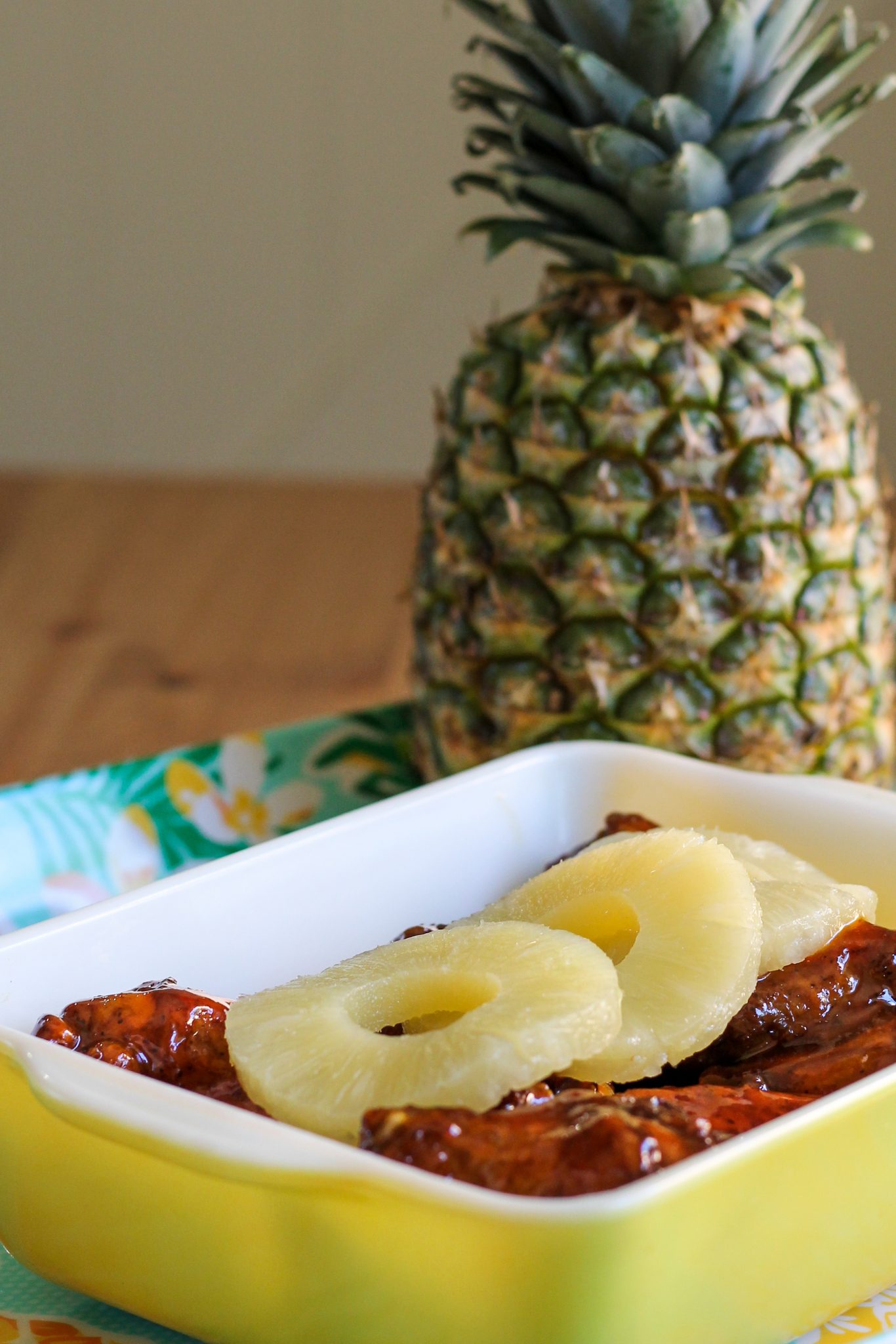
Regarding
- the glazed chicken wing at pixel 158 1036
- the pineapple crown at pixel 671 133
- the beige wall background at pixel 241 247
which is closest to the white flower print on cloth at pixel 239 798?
the pineapple crown at pixel 671 133

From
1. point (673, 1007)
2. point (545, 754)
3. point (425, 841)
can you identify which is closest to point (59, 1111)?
point (673, 1007)

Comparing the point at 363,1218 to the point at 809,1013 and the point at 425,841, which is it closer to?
the point at 809,1013

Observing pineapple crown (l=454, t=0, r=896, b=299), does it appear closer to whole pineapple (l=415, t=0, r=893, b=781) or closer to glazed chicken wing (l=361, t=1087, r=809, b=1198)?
whole pineapple (l=415, t=0, r=893, b=781)

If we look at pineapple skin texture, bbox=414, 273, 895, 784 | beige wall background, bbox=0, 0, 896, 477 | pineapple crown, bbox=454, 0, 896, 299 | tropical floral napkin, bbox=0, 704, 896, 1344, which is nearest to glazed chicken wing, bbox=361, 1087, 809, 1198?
tropical floral napkin, bbox=0, 704, 896, 1344

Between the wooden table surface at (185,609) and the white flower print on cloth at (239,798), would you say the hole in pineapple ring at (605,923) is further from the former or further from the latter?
the wooden table surface at (185,609)

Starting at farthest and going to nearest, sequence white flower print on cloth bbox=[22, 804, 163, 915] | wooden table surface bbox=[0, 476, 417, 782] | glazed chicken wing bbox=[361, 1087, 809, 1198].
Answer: wooden table surface bbox=[0, 476, 417, 782], white flower print on cloth bbox=[22, 804, 163, 915], glazed chicken wing bbox=[361, 1087, 809, 1198]
